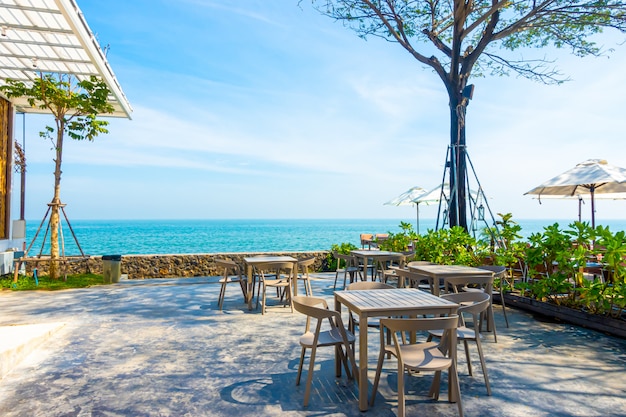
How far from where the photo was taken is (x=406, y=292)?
3514 mm

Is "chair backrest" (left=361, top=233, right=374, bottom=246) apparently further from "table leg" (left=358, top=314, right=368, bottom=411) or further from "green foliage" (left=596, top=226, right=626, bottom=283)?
"table leg" (left=358, top=314, right=368, bottom=411)

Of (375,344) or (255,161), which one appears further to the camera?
(255,161)

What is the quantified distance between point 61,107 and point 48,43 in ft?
6.61

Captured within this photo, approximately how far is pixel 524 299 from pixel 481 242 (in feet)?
4.47

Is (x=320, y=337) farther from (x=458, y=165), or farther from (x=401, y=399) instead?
(x=458, y=165)

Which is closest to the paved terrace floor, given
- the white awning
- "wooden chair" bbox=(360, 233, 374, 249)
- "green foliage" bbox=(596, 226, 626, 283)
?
"green foliage" bbox=(596, 226, 626, 283)

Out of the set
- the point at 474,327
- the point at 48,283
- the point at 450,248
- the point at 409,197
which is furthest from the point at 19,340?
the point at 409,197

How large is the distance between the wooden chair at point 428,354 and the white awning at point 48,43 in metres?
5.66

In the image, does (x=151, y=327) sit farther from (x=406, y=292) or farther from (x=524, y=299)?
(x=524, y=299)

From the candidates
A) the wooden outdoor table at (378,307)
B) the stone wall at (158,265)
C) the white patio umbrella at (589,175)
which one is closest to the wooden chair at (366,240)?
the stone wall at (158,265)

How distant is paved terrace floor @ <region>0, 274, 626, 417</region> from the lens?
2.71 metres

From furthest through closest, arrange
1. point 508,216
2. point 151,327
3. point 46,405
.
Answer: point 508,216, point 151,327, point 46,405

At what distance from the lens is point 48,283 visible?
821cm

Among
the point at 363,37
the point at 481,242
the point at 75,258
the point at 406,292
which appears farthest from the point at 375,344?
the point at 363,37
